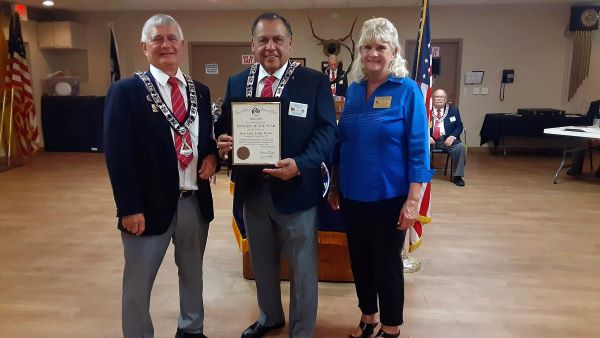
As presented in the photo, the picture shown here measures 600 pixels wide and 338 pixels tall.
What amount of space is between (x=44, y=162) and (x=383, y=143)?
6769 mm

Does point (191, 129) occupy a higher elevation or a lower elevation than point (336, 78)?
lower

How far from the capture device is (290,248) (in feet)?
6.70

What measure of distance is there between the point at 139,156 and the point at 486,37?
301 inches

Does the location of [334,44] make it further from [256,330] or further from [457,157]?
[256,330]

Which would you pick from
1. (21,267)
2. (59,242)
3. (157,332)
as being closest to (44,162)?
(59,242)

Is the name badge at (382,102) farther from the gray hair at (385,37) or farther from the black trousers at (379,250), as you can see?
the black trousers at (379,250)

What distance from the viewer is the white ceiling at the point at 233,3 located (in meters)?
7.33

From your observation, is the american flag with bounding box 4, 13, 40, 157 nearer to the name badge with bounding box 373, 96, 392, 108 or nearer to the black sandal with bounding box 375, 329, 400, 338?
the name badge with bounding box 373, 96, 392, 108

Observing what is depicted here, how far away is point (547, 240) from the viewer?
12.2ft

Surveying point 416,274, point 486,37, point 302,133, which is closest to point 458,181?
point 416,274

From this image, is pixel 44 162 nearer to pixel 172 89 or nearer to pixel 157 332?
pixel 157 332

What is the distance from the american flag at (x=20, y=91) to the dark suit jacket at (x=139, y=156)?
6271mm

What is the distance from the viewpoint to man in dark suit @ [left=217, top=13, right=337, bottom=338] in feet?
6.07

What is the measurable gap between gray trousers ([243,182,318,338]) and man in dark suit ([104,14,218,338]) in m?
0.24
